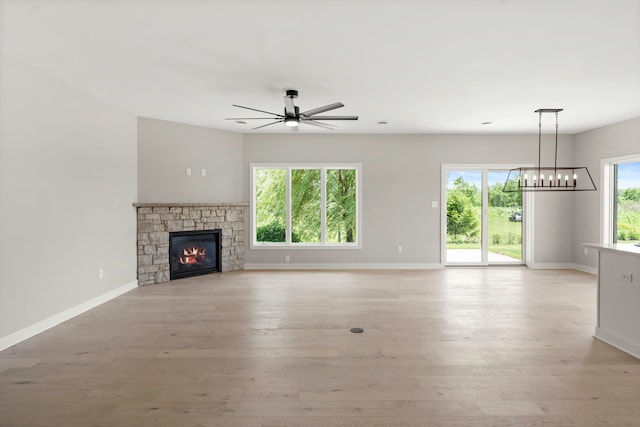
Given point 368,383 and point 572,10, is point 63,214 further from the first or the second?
point 572,10

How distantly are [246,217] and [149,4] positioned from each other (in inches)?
180

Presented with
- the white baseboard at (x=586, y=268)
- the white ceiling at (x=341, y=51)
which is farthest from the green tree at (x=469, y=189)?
the white baseboard at (x=586, y=268)

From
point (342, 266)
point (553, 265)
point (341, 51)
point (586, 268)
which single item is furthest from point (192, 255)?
point (586, 268)

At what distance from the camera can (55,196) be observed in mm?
3688

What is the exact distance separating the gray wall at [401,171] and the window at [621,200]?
2.39ft

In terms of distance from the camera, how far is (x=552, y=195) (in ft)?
22.0

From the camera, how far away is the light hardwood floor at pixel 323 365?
2.10 meters

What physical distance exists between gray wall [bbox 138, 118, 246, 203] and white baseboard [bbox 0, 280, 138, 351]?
1625mm

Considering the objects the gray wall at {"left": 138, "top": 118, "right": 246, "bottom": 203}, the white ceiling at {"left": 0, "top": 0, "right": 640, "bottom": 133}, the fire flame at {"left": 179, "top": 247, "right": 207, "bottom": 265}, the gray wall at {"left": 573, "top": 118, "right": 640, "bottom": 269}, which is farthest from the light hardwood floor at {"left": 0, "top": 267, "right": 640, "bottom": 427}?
the white ceiling at {"left": 0, "top": 0, "right": 640, "bottom": 133}

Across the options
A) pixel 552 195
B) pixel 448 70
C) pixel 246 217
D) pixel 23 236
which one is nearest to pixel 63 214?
pixel 23 236

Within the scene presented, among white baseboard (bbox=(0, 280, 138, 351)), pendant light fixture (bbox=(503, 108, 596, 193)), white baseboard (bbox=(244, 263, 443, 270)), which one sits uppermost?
pendant light fixture (bbox=(503, 108, 596, 193))

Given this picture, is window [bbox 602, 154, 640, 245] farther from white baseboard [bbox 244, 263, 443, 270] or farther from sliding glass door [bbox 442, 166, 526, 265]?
white baseboard [bbox 244, 263, 443, 270]

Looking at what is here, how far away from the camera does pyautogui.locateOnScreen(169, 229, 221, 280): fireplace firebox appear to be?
5809mm

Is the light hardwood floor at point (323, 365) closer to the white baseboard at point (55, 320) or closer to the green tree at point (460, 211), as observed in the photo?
the white baseboard at point (55, 320)
